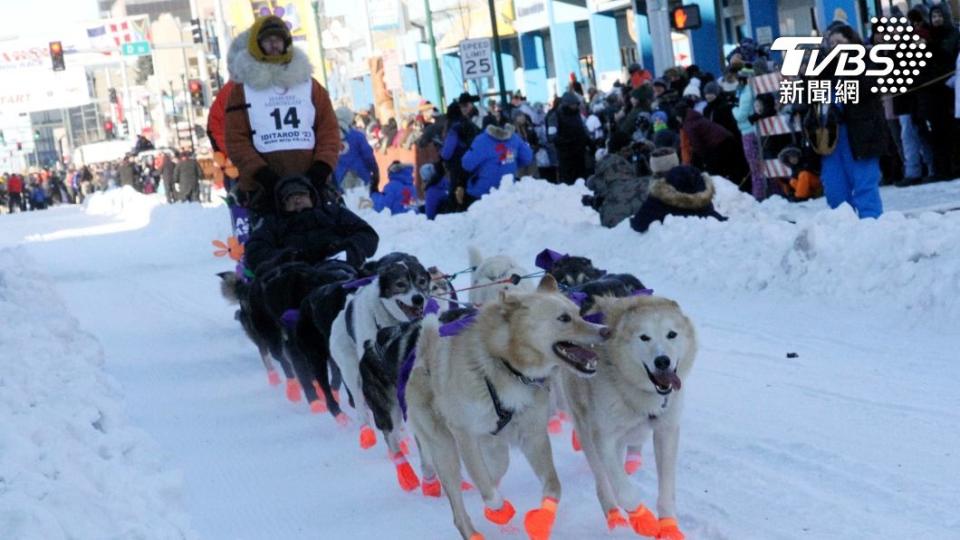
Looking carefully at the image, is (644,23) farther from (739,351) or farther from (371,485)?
(371,485)

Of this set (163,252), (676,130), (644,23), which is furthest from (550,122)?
(644,23)

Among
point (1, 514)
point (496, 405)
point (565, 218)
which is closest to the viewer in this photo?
point (1, 514)

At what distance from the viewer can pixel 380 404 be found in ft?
19.7

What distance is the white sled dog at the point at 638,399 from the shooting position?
4656mm

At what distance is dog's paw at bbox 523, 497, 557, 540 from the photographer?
15.3 feet

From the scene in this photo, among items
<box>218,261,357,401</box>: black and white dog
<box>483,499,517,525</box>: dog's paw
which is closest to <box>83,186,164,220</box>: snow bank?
<box>218,261,357,401</box>: black and white dog

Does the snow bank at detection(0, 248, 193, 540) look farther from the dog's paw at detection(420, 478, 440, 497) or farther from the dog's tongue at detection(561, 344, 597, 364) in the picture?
the dog's tongue at detection(561, 344, 597, 364)

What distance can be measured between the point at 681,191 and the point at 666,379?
6.58 m

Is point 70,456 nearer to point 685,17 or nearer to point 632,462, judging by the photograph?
point 632,462

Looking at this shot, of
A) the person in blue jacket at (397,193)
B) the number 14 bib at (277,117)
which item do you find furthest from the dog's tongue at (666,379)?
the person in blue jacket at (397,193)

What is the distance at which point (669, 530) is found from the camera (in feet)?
15.2

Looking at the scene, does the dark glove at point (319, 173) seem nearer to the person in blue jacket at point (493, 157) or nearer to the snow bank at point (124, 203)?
the person in blue jacket at point (493, 157)

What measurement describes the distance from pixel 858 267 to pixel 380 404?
13.1ft

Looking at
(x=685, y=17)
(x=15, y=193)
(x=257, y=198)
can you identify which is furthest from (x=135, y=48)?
(x=257, y=198)
